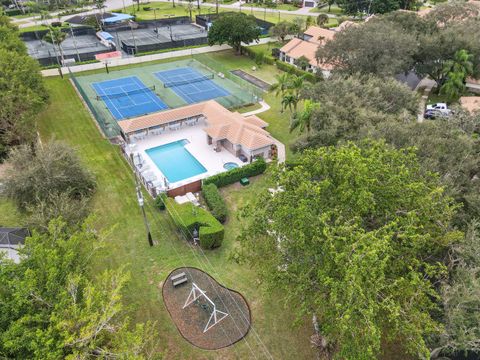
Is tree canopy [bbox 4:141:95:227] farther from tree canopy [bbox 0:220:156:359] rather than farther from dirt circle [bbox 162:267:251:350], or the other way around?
dirt circle [bbox 162:267:251:350]

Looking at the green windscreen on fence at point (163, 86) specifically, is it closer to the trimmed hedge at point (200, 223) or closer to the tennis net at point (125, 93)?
the tennis net at point (125, 93)

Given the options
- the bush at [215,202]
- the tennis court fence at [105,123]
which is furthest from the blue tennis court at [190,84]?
the bush at [215,202]

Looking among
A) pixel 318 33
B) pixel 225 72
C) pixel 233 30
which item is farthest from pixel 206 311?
pixel 318 33

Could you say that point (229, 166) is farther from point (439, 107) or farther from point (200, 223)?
point (439, 107)

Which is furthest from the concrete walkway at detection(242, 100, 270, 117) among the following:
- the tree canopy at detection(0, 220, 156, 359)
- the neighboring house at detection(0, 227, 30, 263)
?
the tree canopy at detection(0, 220, 156, 359)

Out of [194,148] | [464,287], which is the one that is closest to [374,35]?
[194,148]
